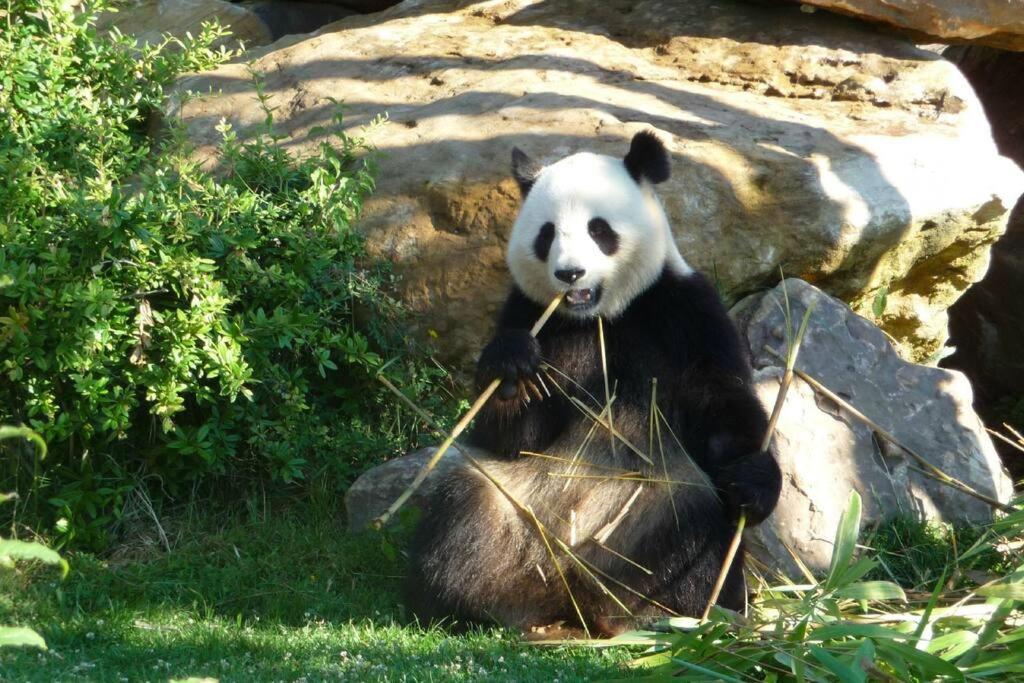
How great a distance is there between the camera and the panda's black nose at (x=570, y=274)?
448cm

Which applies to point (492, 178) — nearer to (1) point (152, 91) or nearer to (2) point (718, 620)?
(1) point (152, 91)

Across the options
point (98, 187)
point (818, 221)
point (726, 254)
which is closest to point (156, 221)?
point (98, 187)

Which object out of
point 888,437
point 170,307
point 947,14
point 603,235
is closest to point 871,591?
point 888,437

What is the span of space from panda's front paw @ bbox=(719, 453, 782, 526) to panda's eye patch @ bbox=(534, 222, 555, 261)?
1.15 metres

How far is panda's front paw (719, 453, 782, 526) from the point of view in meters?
4.52

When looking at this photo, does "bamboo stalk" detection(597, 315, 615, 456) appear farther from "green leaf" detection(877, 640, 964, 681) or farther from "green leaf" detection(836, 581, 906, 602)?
"green leaf" detection(877, 640, 964, 681)

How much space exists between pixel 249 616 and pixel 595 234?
2278mm

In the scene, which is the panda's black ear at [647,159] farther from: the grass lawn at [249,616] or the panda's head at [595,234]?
the grass lawn at [249,616]

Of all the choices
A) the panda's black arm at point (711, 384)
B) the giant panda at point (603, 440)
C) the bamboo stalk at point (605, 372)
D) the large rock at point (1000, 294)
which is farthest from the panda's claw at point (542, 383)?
the large rock at point (1000, 294)

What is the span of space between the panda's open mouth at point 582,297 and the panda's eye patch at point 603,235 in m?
0.16

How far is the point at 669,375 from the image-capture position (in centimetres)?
484

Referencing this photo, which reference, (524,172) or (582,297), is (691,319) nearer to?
(582,297)

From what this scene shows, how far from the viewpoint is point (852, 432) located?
5.94m

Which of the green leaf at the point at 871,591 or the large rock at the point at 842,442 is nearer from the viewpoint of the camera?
the green leaf at the point at 871,591
